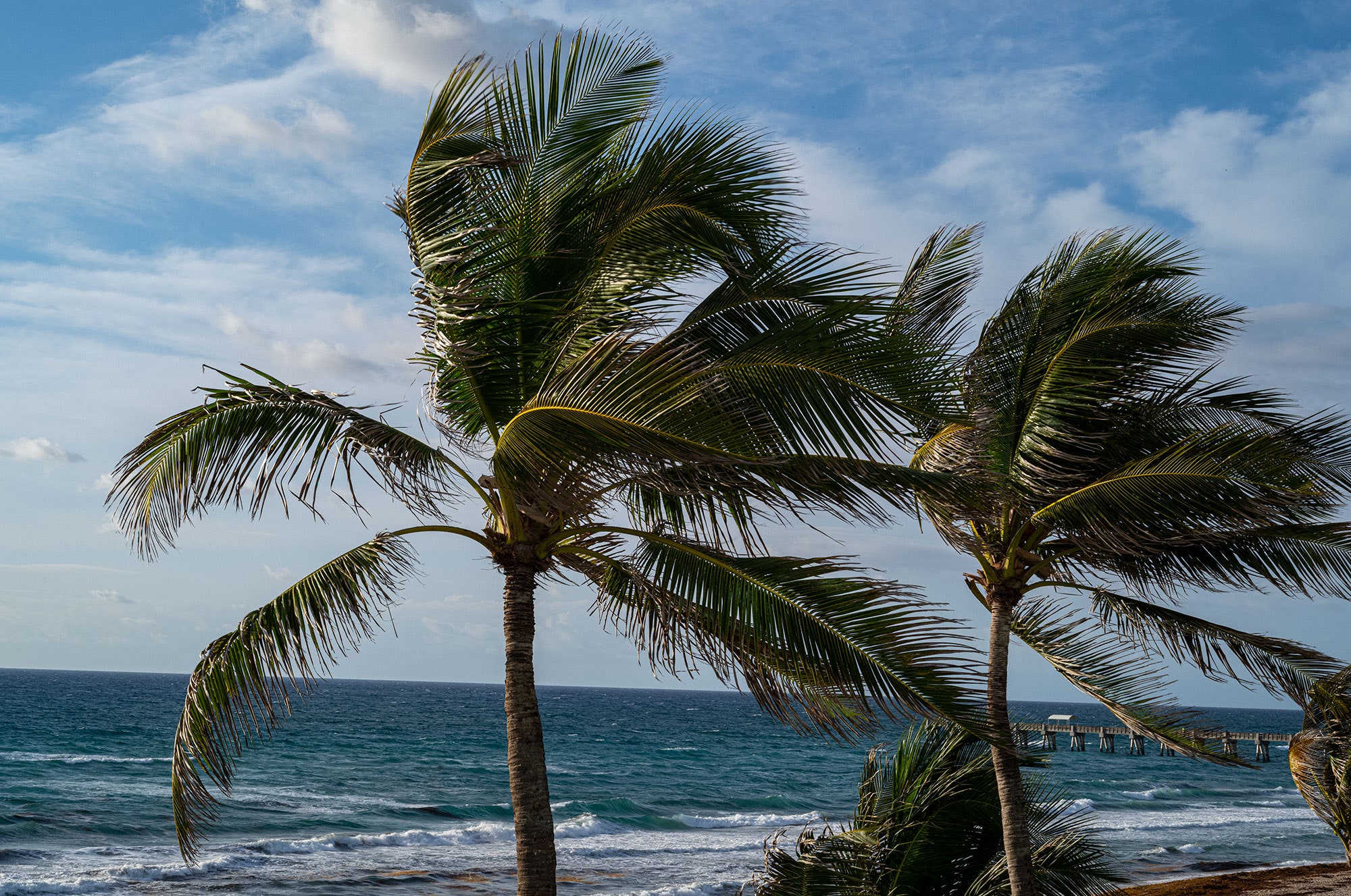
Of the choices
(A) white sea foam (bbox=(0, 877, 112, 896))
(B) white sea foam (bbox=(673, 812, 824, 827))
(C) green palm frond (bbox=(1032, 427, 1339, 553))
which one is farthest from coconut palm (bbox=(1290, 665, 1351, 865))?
(A) white sea foam (bbox=(0, 877, 112, 896))

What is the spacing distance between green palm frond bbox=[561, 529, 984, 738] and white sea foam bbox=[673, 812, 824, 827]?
986 inches

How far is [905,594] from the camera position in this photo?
503 centimetres

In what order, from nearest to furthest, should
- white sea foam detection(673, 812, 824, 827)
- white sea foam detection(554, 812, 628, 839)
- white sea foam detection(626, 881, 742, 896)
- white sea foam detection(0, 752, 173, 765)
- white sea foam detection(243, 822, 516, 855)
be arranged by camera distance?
white sea foam detection(626, 881, 742, 896), white sea foam detection(243, 822, 516, 855), white sea foam detection(554, 812, 628, 839), white sea foam detection(673, 812, 824, 827), white sea foam detection(0, 752, 173, 765)

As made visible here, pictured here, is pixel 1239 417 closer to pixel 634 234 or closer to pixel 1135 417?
pixel 1135 417

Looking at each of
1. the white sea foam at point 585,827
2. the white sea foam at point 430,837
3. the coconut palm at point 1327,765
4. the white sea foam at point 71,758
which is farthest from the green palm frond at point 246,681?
the white sea foam at point 71,758

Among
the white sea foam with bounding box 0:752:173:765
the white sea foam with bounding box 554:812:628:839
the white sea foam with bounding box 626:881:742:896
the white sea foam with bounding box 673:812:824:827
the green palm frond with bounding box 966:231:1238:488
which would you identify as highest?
the green palm frond with bounding box 966:231:1238:488

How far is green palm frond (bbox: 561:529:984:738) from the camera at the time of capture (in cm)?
490

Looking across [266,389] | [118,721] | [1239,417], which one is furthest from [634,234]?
[118,721]

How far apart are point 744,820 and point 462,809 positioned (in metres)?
8.16

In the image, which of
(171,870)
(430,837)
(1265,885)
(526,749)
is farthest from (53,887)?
(1265,885)

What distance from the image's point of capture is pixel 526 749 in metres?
5.57

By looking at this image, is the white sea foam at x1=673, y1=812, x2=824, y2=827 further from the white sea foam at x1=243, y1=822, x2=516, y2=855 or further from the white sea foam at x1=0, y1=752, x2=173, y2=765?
the white sea foam at x1=0, y1=752, x2=173, y2=765

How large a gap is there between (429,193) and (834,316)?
243cm

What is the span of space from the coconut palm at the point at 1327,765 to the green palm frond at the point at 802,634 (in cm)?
754
